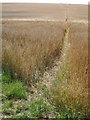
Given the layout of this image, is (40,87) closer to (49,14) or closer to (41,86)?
(41,86)

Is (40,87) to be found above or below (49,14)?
below

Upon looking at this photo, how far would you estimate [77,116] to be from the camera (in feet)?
12.6

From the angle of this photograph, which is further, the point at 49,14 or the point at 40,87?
the point at 49,14

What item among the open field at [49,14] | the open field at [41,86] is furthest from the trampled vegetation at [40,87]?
the open field at [49,14]

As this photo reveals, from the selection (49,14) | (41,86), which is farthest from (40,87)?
(49,14)

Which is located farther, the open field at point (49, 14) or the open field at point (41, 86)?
the open field at point (49, 14)

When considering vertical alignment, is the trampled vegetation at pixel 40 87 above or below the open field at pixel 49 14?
below

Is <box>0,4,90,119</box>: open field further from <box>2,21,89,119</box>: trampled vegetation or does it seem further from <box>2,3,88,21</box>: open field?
<box>2,3,88,21</box>: open field

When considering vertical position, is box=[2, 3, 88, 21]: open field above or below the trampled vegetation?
above

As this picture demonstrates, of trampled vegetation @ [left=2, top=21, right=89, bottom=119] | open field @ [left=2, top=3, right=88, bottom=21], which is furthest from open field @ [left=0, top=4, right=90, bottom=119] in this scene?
open field @ [left=2, top=3, right=88, bottom=21]

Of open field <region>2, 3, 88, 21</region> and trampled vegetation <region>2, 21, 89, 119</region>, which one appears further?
open field <region>2, 3, 88, 21</region>

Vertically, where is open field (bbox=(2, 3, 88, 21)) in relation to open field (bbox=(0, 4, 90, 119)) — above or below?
above

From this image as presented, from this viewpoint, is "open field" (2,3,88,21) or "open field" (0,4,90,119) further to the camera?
"open field" (2,3,88,21)

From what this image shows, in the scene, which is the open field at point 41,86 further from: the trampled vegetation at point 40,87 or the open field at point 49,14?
the open field at point 49,14
